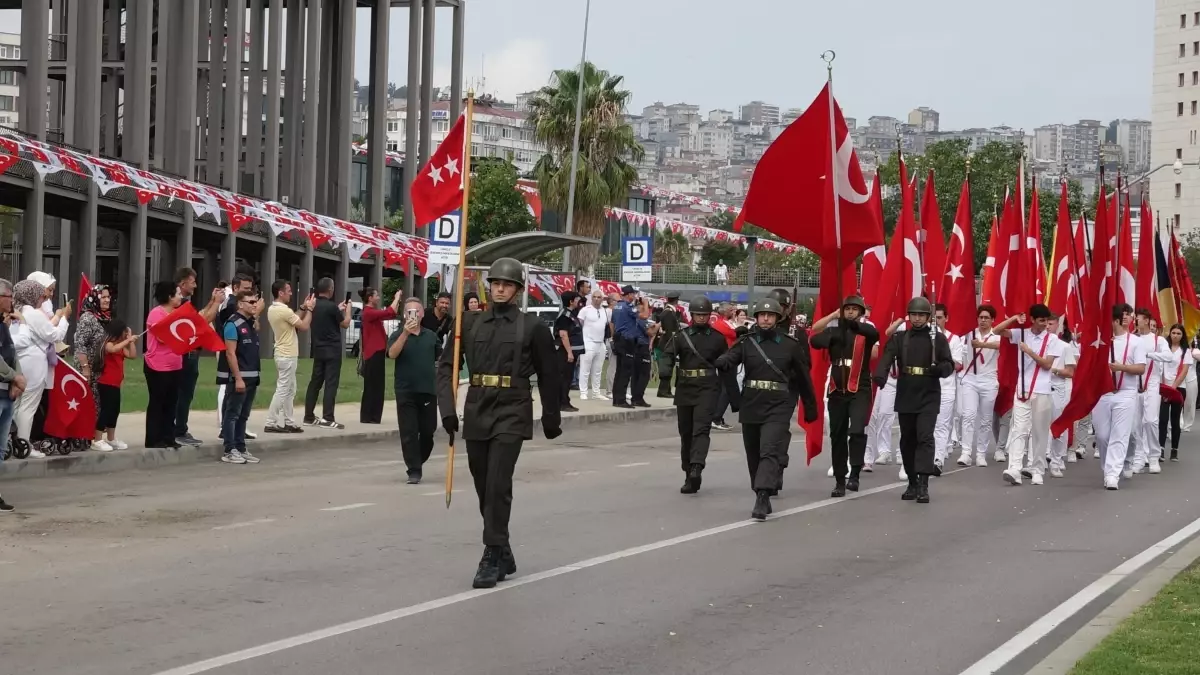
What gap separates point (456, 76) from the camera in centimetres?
5334

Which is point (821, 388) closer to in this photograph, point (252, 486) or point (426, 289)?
point (252, 486)

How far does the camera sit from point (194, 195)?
30.0m

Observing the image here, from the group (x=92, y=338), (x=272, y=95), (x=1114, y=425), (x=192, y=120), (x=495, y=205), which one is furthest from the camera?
(x=495, y=205)

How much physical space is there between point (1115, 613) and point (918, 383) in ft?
21.3

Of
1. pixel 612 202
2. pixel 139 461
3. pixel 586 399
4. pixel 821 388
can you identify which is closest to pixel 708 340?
pixel 821 388

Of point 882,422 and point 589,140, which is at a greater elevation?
point 589,140

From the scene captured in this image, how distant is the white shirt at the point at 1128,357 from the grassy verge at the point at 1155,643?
344 inches

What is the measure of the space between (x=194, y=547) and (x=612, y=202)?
147 feet

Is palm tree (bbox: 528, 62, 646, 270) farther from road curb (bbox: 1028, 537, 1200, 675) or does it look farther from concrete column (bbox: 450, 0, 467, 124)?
road curb (bbox: 1028, 537, 1200, 675)

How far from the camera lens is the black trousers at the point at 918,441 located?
49.2 ft

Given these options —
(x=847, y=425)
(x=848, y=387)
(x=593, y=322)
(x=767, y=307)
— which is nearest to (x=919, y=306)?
(x=848, y=387)

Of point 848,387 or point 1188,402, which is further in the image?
point 1188,402

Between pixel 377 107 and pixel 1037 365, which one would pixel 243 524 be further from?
pixel 377 107

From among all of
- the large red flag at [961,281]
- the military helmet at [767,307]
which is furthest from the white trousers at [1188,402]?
the military helmet at [767,307]
